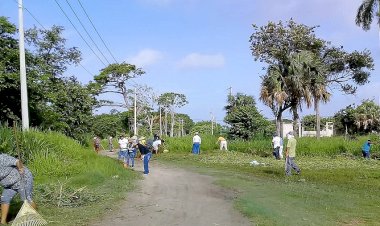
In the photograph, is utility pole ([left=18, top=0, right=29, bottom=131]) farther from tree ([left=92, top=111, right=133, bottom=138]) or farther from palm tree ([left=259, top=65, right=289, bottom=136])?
tree ([left=92, top=111, right=133, bottom=138])

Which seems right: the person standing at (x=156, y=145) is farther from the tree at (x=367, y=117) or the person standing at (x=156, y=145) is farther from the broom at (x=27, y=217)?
the tree at (x=367, y=117)

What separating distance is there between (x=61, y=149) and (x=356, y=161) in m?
18.5

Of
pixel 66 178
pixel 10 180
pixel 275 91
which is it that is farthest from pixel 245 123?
pixel 10 180

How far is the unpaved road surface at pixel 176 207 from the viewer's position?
10039mm

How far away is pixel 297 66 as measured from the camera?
37750mm

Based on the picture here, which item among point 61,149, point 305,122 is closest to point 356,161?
point 61,149

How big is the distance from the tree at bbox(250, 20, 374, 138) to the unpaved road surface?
22.4 m

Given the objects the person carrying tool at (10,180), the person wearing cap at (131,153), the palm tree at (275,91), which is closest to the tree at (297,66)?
the palm tree at (275,91)

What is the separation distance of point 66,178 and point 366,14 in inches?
1120

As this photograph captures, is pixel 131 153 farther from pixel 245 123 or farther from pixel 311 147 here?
pixel 245 123

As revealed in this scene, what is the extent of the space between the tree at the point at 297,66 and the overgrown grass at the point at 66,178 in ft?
69.1

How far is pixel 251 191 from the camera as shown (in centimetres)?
1488

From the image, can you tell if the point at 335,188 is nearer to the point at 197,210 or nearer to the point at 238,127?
the point at 197,210

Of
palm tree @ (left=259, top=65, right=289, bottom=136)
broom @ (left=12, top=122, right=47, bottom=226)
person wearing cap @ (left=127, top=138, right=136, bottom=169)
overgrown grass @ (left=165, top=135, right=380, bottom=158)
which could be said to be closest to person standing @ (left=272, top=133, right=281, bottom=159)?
overgrown grass @ (left=165, top=135, right=380, bottom=158)
